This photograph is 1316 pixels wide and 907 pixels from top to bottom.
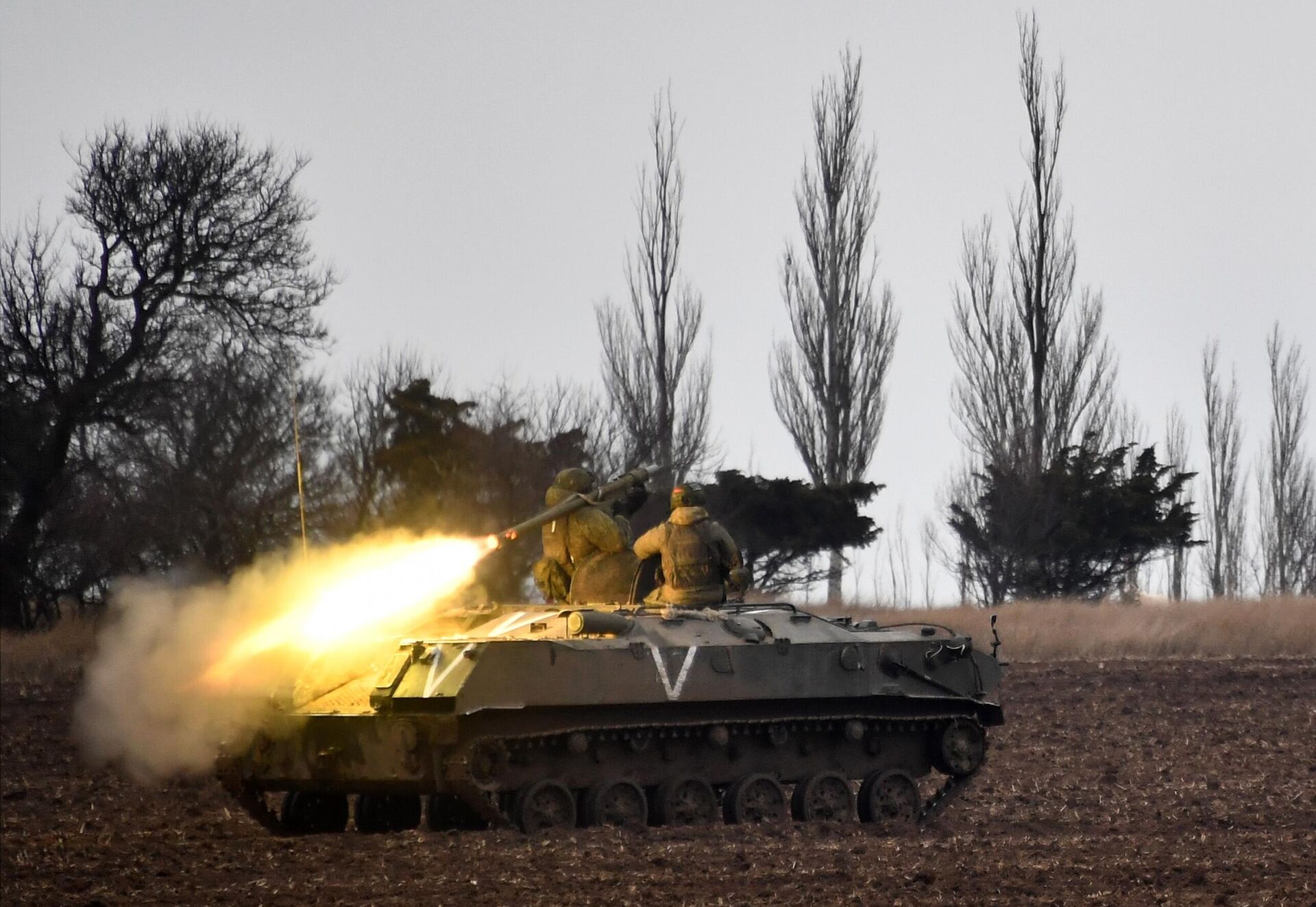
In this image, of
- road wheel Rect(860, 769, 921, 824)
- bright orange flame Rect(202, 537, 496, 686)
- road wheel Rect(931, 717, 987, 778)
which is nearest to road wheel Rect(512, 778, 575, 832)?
bright orange flame Rect(202, 537, 496, 686)

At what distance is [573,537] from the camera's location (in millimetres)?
18875

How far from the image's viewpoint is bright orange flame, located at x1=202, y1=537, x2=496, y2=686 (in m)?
18.5

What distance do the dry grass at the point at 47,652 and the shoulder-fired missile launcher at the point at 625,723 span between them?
42.8 ft

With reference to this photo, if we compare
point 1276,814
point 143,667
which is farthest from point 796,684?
point 143,667

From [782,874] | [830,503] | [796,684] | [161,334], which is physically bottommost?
[782,874]

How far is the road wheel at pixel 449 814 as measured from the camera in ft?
57.7

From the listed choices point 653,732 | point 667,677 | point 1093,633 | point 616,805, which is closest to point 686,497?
point 667,677

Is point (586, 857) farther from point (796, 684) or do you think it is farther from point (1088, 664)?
point (1088, 664)

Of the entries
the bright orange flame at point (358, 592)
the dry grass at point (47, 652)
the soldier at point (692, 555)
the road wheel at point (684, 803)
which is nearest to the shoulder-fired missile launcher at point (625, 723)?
the road wheel at point (684, 803)

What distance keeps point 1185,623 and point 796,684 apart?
57.0 feet

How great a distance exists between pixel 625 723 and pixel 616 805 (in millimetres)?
707

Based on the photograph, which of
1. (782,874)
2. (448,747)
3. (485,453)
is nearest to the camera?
(782,874)

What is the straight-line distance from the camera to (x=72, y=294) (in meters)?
34.2

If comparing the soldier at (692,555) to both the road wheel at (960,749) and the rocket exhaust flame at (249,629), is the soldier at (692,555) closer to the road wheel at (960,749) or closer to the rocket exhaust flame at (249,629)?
the rocket exhaust flame at (249,629)
